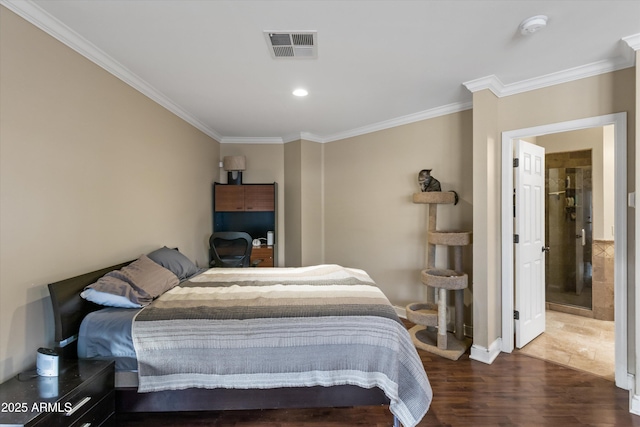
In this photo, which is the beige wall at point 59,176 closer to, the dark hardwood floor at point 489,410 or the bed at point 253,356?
the bed at point 253,356

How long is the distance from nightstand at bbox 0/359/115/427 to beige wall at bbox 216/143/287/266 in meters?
3.03

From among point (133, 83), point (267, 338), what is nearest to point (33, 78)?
point (133, 83)

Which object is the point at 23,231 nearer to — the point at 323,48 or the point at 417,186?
the point at 323,48

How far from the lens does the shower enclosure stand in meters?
3.94

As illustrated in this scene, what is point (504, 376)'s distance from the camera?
243 centimetres

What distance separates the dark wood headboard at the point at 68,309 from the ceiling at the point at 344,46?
1.59 metres

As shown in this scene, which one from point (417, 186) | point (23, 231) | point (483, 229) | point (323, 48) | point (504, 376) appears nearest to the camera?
point (23, 231)

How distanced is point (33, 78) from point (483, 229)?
3455mm

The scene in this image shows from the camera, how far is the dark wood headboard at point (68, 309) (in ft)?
5.63

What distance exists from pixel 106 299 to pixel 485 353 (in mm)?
3062

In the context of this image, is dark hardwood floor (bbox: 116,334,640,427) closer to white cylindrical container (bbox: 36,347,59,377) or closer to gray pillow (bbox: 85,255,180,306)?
white cylindrical container (bbox: 36,347,59,377)

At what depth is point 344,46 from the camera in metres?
2.08

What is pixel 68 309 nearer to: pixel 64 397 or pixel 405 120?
pixel 64 397

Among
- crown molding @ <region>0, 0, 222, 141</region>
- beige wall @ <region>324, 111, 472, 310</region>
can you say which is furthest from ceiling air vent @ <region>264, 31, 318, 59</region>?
beige wall @ <region>324, 111, 472, 310</region>
